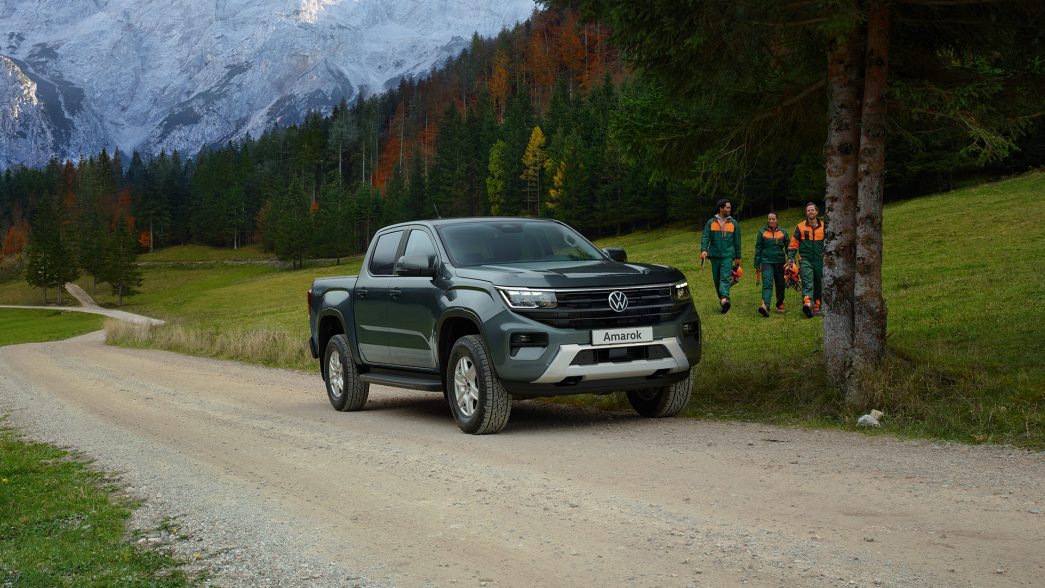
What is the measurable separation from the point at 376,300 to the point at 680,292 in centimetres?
347

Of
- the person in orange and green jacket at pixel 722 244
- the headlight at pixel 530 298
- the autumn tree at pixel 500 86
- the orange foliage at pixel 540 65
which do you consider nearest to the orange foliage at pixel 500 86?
the autumn tree at pixel 500 86

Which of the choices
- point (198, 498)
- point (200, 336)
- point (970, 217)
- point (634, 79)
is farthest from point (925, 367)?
point (970, 217)

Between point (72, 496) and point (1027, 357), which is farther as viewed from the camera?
point (1027, 357)

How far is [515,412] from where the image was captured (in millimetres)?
10586

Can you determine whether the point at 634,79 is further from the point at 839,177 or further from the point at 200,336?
the point at 200,336

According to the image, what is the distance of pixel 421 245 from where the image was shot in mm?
10172

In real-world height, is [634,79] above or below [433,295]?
above

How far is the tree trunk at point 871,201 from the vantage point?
30.2ft

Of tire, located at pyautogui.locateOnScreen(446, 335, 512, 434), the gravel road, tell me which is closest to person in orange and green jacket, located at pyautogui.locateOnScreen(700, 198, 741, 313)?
the gravel road

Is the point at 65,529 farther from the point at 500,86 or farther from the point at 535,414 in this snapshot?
the point at 500,86

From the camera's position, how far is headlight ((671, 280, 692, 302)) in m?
8.87

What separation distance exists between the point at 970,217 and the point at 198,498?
110ft

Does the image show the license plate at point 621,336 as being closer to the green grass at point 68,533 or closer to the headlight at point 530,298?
the headlight at point 530,298

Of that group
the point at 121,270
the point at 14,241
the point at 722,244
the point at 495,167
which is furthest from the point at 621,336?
the point at 14,241
